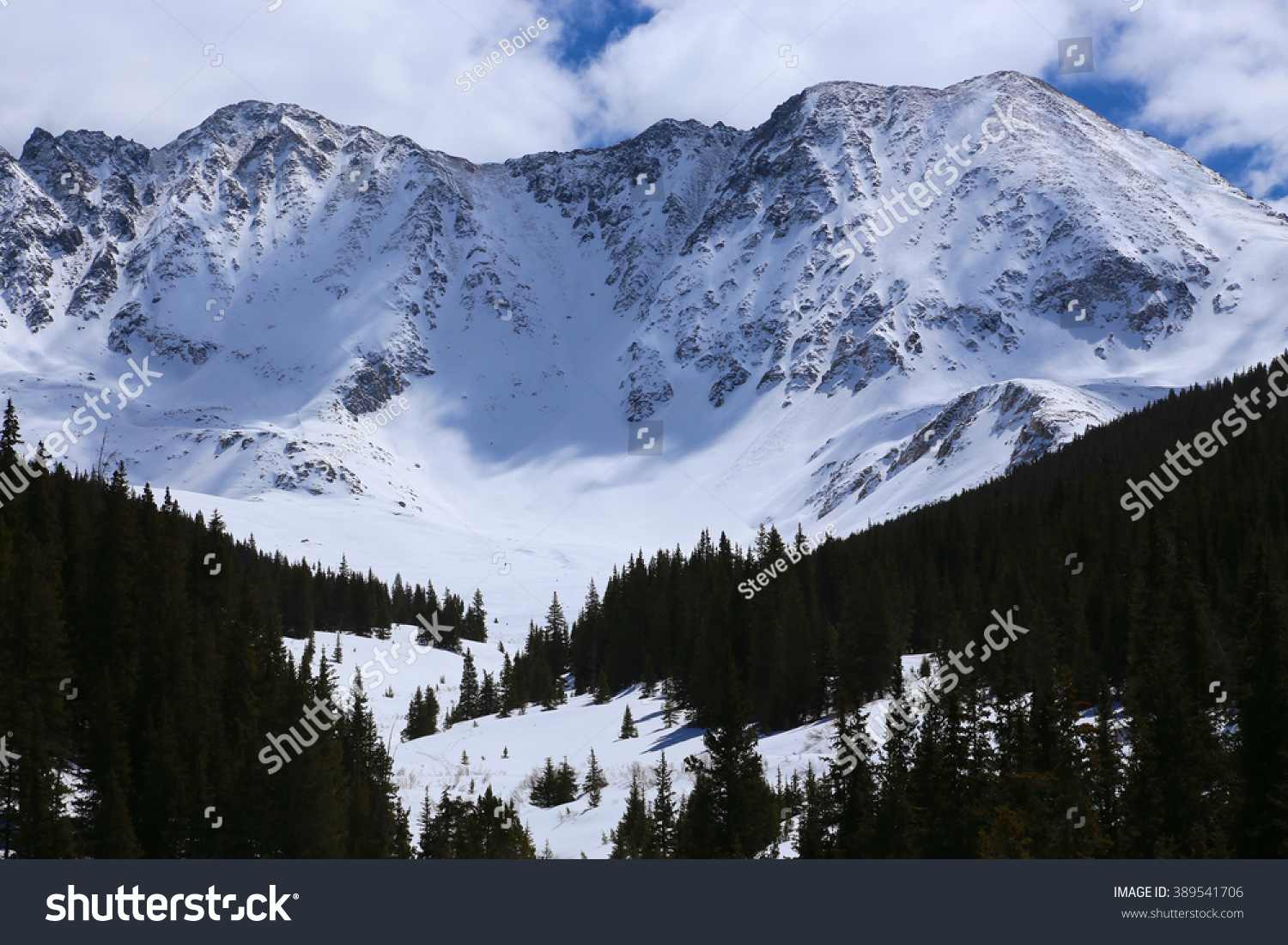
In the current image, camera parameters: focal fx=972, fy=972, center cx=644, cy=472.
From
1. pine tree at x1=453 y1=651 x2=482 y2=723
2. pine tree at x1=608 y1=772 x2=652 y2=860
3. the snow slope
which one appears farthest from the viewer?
pine tree at x1=453 y1=651 x2=482 y2=723

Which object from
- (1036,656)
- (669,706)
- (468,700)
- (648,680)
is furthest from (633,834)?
(468,700)

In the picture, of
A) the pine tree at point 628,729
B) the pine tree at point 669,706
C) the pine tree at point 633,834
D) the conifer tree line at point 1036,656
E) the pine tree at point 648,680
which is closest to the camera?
the conifer tree line at point 1036,656

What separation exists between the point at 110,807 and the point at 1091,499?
7247cm

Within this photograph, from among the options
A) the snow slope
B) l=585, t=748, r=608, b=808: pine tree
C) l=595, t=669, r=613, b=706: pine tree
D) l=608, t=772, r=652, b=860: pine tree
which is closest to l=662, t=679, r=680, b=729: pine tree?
the snow slope

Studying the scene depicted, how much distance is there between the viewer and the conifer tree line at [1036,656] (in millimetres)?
25188

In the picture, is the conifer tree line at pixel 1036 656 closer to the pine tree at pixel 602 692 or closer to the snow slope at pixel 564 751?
the pine tree at pixel 602 692

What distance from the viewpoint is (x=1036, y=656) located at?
53.7 metres

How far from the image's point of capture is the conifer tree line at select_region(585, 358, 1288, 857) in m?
25.2

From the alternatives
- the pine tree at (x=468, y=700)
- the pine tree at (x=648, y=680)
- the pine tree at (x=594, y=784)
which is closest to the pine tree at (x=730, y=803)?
the pine tree at (x=594, y=784)

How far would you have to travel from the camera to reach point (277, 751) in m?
31.9

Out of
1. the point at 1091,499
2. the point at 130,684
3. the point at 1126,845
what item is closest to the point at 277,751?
the point at 130,684

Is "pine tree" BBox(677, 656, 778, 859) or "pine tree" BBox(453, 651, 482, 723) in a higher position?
"pine tree" BBox(453, 651, 482, 723)

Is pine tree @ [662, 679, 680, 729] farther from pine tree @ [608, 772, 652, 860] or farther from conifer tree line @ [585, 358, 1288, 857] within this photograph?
pine tree @ [608, 772, 652, 860]

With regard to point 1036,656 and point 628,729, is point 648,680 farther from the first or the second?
point 1036,656
